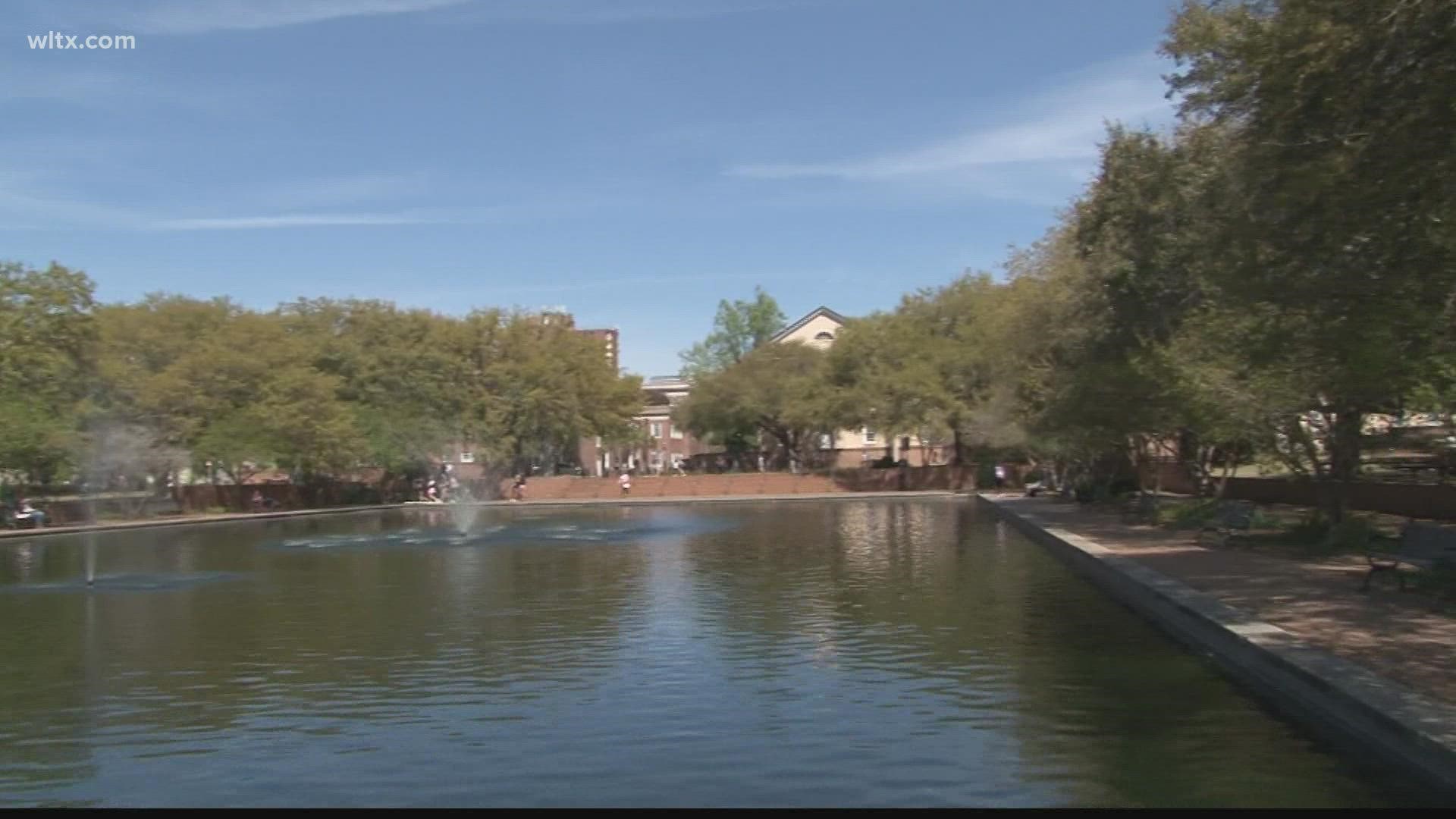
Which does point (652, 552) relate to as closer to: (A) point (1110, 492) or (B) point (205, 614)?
(B) point (205, 614)

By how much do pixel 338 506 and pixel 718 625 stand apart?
52.3 meters

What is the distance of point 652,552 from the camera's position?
92.2 feet

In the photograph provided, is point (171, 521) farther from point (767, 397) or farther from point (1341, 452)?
point (1341, 452)

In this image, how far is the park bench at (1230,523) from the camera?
23.7 metres

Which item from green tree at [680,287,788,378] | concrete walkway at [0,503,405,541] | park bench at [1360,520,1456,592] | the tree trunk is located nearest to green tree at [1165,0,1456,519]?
park bench at [1360,520,1456,592]

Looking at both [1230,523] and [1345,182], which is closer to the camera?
[1345,182]

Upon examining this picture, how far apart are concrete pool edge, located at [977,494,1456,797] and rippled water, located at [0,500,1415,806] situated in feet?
1.12

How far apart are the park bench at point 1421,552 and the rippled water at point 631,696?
3128 mm

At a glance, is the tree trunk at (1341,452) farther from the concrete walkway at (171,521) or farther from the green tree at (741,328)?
→ the green tree at (741,328)

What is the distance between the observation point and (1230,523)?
23828mm

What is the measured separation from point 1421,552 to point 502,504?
5298 centimetres

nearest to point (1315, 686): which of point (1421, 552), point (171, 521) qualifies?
point (1421, 552)

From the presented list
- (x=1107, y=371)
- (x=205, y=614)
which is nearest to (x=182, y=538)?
(x=205, y=614)

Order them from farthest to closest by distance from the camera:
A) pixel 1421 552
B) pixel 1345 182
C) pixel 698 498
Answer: pixel 698 498 < pixel 1421 552 < pixel 1345 182
